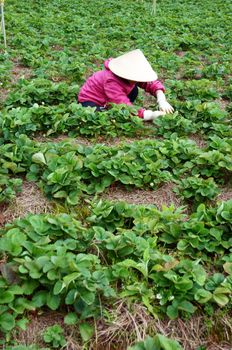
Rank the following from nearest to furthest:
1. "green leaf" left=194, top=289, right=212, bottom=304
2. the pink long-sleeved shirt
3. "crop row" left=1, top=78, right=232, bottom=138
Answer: "green leaf" left=194, top=289, right=212, bottom=304 < "crop row" left=1, top=78, right=232, bottom=138 < the pink long-sleeved shirt

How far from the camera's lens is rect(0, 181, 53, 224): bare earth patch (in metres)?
3.55

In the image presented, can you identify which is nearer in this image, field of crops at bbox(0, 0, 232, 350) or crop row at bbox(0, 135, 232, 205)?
field of crops at bbox(0, 0, 232, 350)

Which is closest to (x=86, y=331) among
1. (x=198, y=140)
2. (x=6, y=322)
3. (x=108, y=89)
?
(x=6, y=322)

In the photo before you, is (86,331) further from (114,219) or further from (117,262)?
(114,219)

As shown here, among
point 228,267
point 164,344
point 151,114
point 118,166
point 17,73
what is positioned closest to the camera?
point 164,344

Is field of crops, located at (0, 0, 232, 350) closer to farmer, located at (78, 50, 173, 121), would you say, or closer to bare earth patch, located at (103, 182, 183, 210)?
bare earth patch, located at (103, 182, 183, 210)

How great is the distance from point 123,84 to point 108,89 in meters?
0.18

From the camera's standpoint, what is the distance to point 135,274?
2926 mm

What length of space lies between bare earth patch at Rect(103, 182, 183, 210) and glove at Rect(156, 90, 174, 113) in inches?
54.7

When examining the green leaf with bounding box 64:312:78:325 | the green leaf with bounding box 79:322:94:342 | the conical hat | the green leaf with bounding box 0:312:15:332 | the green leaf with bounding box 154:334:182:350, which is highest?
the conical hat

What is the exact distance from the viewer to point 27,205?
12.0ft

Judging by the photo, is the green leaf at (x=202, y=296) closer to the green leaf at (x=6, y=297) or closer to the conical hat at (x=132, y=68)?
the green leaf at (x=6, y=297)

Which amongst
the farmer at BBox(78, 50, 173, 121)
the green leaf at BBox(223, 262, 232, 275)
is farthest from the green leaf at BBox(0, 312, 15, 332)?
the farmer at BBox(78, 50, 173, 121)

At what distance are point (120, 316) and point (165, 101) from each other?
3.06 meters
